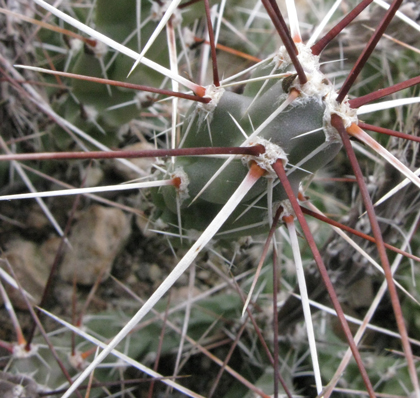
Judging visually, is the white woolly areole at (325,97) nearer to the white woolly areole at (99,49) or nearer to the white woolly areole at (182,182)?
the white woolly areole at (182,182)

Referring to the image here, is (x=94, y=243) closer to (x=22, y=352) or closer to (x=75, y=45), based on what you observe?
(x=22, y=352)

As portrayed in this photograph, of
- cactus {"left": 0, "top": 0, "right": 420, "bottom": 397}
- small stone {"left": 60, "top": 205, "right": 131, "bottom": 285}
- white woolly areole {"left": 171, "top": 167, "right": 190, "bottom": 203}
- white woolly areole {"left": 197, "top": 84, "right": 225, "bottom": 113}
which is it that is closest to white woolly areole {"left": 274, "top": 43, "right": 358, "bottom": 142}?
cactus {"left": 0, "top": 0, "right": 420, "bottom": 397}

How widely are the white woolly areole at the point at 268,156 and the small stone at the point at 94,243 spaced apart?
0.83 metres

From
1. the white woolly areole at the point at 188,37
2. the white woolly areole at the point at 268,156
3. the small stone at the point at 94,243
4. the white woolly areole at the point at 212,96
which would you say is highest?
the white woolly areole at the point at 188,37

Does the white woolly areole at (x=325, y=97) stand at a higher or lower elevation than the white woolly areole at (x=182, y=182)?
higher

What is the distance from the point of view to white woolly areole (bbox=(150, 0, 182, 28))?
3.22 ft

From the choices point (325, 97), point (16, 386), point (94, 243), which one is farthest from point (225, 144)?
point (94, 243)

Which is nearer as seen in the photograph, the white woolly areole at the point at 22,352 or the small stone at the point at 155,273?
the white woolly areole at the point at 22,352

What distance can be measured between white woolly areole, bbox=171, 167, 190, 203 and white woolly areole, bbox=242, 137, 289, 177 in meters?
0.17

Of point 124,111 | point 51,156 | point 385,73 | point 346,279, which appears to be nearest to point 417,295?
point 346,279

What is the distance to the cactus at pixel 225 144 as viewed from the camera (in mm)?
611

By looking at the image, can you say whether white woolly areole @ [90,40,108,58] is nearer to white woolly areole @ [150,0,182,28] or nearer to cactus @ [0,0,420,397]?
cactus @ [0,0,420,397]

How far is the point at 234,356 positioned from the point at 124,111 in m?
0.80

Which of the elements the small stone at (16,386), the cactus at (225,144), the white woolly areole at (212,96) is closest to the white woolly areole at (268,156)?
the cactus at (225,144)
